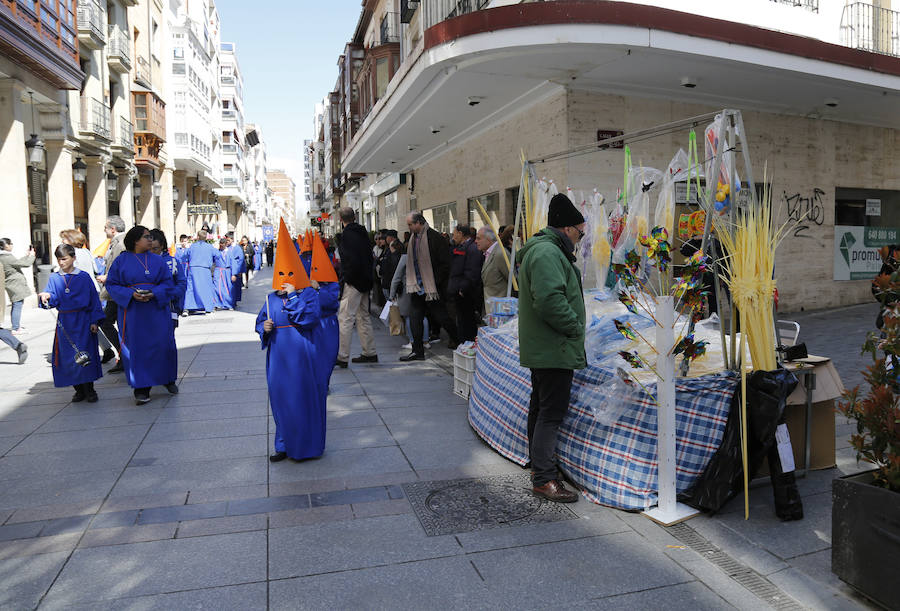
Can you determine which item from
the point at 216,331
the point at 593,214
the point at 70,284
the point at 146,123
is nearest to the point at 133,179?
the point at 146,123

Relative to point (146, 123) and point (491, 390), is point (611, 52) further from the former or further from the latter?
point (146, 123)

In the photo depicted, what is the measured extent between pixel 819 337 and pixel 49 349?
11.5m

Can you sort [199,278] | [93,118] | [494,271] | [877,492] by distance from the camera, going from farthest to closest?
1. [93,118]
2. [199,278]
3. [494,271]
4. [877,492]

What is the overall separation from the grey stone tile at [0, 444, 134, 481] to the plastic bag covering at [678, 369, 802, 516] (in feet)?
12.9

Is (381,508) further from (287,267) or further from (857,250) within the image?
(857,250)

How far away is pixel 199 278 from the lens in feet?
50.0

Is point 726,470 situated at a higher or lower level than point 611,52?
lower

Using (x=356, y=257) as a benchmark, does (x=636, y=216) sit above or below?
above

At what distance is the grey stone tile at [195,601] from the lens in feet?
9.52

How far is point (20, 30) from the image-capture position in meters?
14.1

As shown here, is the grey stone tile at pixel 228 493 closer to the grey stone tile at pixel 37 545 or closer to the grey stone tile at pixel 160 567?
the grey stone tile at pixel 160 567

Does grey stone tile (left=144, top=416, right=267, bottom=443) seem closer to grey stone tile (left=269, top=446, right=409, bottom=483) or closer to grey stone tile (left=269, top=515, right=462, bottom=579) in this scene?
grey stone tile (left=269, top=446, right=409, bottom=483)

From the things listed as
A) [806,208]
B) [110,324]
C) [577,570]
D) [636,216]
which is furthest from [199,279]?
[577,570]

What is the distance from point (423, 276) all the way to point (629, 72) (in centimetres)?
408
